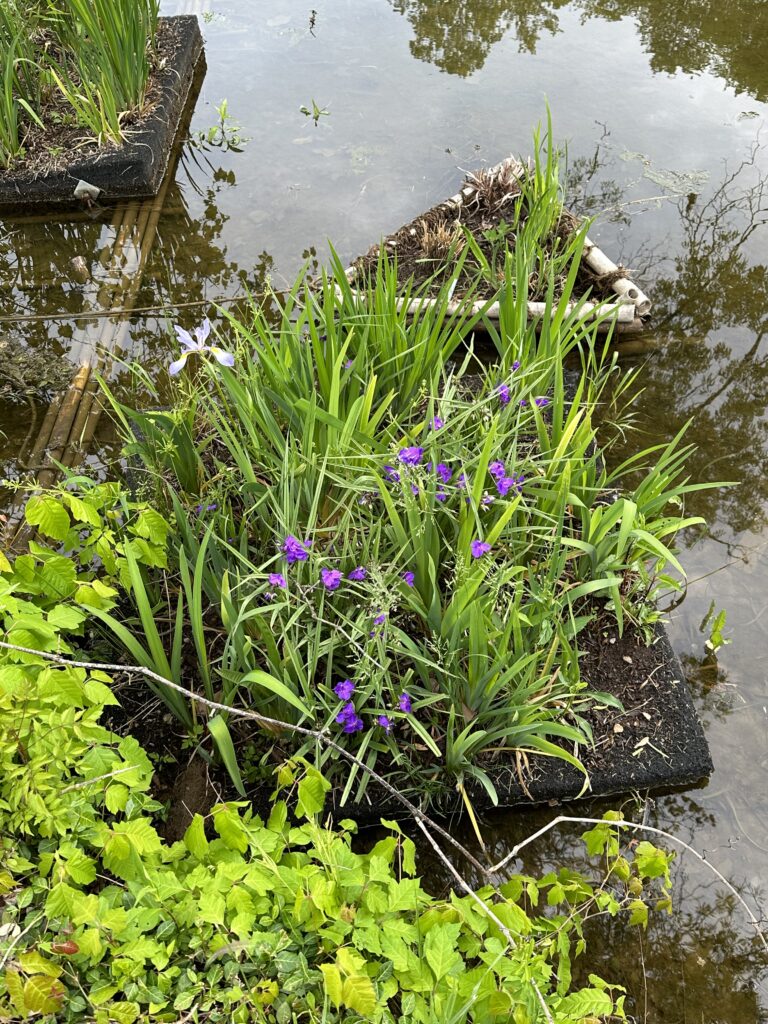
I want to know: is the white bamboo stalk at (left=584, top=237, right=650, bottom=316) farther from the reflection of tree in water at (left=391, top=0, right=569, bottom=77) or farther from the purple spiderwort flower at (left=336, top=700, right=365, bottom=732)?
the reflection of tree in water at (left=391, top=0, right=569, bottom=77)

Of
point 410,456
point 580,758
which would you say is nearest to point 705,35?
point 410,456

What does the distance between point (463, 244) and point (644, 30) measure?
2625 mm

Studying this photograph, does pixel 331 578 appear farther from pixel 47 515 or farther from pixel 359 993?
pixel 359 993

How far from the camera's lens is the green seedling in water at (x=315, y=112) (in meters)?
4.08

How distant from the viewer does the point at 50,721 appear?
48.4 inches

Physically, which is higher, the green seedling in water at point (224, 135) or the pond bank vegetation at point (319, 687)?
the green seedling in water at point (224, 135)

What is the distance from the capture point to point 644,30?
4.53 m

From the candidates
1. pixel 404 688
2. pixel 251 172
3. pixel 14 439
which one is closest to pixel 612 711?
pixel 404 688

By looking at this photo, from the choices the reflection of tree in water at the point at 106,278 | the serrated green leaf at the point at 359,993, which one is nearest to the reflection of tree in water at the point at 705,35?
the reflection of tree in water at the point at 106,278

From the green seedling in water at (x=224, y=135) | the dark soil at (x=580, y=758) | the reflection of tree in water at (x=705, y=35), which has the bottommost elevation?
the dark soil at (x=580, y=758)

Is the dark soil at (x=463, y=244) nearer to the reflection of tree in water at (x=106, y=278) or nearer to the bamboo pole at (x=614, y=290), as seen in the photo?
the bamboo pole at (x=614, y=290)

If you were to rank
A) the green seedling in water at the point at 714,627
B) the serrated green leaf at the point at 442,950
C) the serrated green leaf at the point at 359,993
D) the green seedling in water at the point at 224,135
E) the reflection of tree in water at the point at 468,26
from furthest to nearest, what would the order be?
the reflection of tree in water at the point at 468,26 < the green seedling in water at the point at 224,135 < the green seedling in water at the point at 714,627 < the serrated green leaf at the point at 442,950 < the serrated green leaf at the point at 359,993

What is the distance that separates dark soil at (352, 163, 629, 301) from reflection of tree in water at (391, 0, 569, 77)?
160cm

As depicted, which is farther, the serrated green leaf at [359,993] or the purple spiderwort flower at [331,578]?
the purple spiderwort flower at [331,578]
